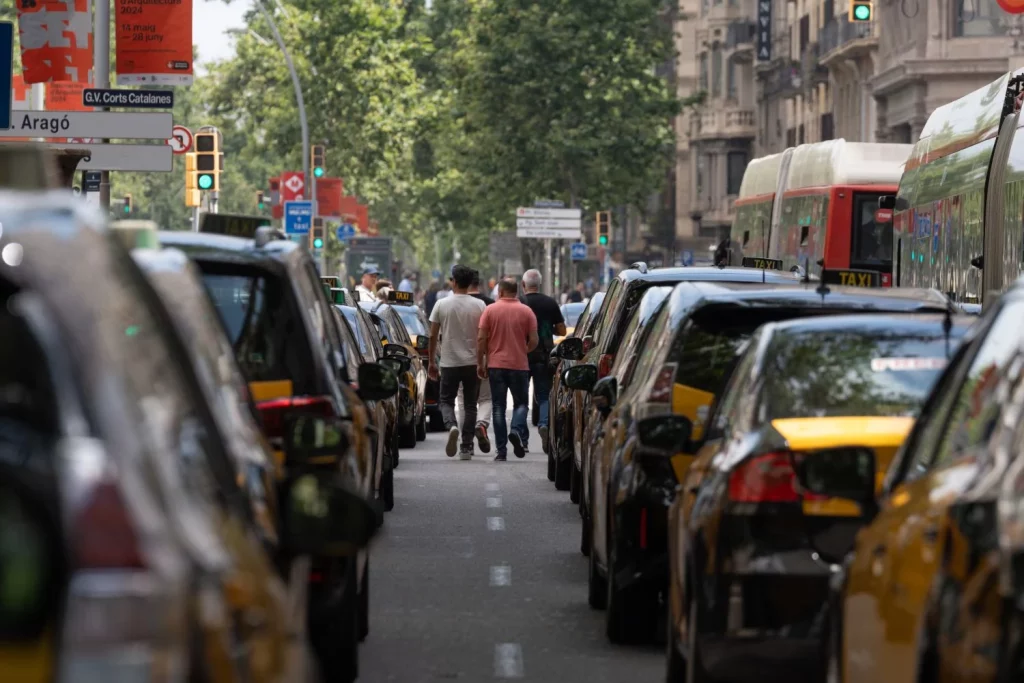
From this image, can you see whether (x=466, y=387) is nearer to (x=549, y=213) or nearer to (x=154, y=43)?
(x=154, y=43)

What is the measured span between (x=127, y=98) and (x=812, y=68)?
47546mm

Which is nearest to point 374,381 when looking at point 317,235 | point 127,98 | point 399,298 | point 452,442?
point 452,442

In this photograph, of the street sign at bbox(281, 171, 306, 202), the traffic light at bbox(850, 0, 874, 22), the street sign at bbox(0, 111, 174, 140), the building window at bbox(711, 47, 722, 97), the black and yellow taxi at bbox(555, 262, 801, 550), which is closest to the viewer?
the black and yellow taxi at bbox(555, 262, 801, 550)

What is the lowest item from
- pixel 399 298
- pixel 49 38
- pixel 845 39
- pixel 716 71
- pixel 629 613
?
pixel 629 613

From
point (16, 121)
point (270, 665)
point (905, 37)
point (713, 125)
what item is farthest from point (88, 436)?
point (713, 125)

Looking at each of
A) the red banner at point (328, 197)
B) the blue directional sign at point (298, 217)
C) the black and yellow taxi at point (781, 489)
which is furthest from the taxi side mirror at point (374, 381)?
the red banner at point (328, 197)

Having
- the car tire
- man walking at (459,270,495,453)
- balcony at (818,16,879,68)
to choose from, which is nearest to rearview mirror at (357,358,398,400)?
the car tire

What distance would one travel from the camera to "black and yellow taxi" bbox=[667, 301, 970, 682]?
24.3 feet

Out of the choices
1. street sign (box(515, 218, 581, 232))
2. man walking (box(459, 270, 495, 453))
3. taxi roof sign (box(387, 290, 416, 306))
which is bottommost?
man walking (box(459, 270, 495, 453))

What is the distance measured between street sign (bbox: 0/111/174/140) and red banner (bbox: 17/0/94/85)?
16.7 inches

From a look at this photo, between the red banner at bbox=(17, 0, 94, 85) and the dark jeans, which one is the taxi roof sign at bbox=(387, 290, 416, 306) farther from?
the red banner at bbox=(17, 0, 94, 85)

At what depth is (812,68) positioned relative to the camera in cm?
7050

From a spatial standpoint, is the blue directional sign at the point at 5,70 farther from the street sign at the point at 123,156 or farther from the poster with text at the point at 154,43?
the poster with text at the point at 154,43

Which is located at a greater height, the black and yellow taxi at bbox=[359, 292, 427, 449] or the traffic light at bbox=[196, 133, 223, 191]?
the traffic light at bbox=[196, 133, 223, 191]
